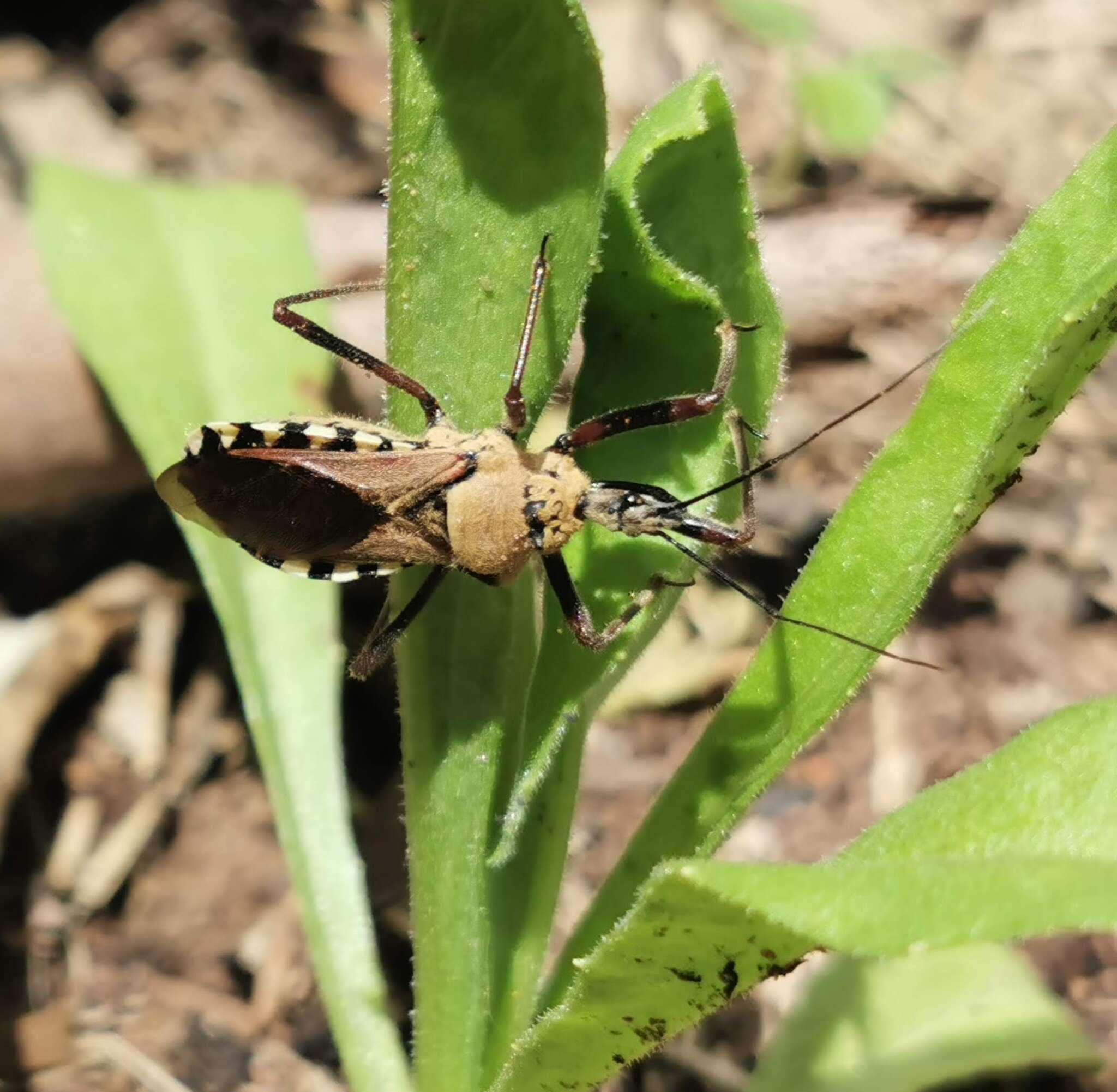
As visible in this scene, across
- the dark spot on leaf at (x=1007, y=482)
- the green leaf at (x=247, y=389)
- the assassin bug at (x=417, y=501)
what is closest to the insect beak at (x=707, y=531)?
the assassin bug at (x=417, y=501)

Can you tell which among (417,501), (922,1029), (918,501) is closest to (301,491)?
(417,501)

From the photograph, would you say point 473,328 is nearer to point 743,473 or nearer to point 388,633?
point 743,473

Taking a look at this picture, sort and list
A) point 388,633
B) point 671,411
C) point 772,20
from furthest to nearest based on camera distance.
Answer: point 772,20 → point 388,633 → point 671,411

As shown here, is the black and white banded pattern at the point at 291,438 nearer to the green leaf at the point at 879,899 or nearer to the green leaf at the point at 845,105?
the green leaf at the point at 879,899

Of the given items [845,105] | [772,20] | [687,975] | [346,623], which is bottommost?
[346,623]

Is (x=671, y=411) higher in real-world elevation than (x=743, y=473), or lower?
higher

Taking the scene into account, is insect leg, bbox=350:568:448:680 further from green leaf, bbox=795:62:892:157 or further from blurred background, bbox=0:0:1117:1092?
green leaf, bbox=795:62:892:157

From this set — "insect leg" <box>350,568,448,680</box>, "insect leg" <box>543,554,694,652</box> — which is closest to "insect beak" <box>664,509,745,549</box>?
"insect leg" <box>543,554,694,652</box>
